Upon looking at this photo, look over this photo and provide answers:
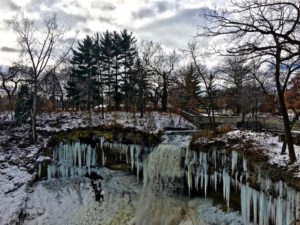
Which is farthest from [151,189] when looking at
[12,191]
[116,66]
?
[116,66]

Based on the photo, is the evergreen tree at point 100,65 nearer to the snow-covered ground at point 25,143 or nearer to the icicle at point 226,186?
the snow-covered ground at point 25,143

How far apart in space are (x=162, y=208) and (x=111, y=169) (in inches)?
170

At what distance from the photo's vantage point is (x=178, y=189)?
495 inches

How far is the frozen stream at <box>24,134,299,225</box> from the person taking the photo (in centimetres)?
972

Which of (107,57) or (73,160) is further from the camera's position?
(107,57)

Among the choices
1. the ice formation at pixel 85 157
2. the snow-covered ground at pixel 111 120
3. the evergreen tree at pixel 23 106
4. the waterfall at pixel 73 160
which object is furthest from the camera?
the evergreen tree at pixel 23 106

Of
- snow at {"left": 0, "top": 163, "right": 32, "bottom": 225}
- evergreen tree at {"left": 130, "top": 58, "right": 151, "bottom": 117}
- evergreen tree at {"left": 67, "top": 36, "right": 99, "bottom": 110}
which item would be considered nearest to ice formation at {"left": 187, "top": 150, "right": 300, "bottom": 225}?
snow at {"left": 0, "top": 163, "right": 32, "bottom": 225}

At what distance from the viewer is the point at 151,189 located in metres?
13.5

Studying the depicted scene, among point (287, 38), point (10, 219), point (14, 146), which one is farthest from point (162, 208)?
point (14, 146)

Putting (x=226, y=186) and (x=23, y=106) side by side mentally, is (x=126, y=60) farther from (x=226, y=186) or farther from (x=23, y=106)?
(x=226, y=186)

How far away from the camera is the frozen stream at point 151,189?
9.72 m

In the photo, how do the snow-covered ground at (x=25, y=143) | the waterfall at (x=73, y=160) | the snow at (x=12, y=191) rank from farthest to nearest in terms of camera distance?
1. the waterfall at (x=73, y=160)
2. the snow-covered ground at (x=25, y=143)
3. the snow at (x=12, y=191)

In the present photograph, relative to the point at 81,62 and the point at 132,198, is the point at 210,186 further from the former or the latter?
the point at 81,62

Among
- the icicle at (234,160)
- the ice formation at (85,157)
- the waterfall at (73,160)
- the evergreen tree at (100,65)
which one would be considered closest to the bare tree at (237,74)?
the icicle at (234,160)
